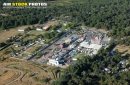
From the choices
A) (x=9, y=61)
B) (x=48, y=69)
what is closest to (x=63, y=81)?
(x=48, y=69)

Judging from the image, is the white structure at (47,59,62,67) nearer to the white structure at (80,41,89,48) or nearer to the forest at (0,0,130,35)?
the white structure at (80,41,89,48)

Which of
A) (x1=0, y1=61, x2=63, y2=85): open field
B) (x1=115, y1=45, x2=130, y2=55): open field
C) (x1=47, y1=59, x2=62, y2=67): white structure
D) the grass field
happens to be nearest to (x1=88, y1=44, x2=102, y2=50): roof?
(x1=115, y1=45, x2=130, y2=55): open field

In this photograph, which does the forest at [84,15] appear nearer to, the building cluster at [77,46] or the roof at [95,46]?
the building cluster at [77,46]

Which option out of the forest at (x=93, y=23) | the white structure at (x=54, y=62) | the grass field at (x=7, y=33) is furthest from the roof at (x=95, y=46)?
the grass field at (x=7, y=33)

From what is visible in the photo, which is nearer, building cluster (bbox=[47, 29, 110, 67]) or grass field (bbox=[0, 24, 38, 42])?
building cluster (bbox=[47, 29, 110, 67])

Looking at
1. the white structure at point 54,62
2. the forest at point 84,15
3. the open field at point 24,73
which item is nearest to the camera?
the open field at point 24,73

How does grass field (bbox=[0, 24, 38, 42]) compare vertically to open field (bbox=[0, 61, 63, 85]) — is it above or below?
above

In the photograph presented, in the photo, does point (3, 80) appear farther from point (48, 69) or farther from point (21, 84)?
point (48, 69)

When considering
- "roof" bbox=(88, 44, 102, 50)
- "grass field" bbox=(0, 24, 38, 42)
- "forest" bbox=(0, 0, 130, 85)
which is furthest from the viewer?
"grass field" bbox=(0, 24, 38, 42)
